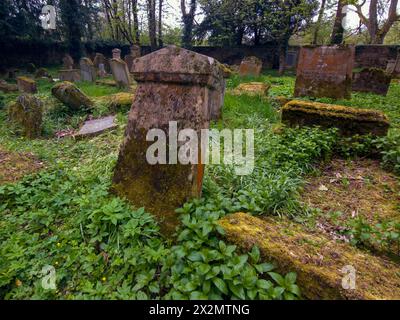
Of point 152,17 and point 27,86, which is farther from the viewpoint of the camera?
point 152,17

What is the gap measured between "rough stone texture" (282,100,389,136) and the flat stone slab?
3024 mm

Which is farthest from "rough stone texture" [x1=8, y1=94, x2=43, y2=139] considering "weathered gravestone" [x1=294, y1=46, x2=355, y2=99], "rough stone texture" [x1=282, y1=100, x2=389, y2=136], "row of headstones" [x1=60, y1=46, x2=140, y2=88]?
"weathered gravestone" [x1=294, y1=46, x2=355, y2=99]

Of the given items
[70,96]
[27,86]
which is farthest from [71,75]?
[70,96]

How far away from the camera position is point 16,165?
320 centimetres

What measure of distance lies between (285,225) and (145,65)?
1697mm

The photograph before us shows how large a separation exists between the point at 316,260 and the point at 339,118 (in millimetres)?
2599

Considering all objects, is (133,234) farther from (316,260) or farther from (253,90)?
(253,90)

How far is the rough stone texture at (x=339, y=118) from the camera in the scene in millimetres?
3395

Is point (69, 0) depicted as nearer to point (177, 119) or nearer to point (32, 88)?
point (32, 88)

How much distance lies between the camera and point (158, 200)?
210 cm

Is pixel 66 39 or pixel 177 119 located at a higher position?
pixel 66 39

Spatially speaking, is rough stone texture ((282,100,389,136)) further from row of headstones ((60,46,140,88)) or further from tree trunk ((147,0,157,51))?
tree trunk ((147,0,157,51))
